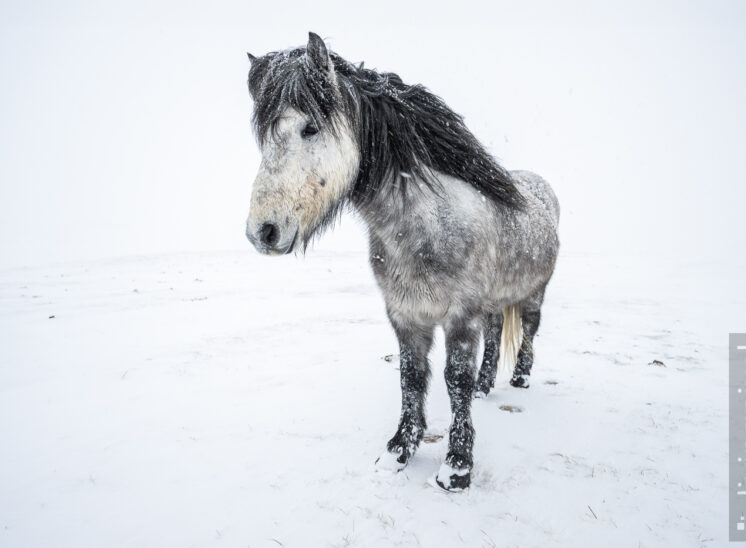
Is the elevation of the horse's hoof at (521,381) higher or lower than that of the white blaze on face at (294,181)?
lower

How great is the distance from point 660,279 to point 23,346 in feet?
52.9

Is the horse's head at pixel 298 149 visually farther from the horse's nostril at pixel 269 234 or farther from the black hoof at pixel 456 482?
the black hoof at pixel 456 482

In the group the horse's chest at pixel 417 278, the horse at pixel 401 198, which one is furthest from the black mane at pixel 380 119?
the horse's chest at pixel 417 278

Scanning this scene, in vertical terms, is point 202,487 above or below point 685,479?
below

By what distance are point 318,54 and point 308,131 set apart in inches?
19.4

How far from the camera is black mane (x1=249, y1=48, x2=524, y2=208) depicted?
2.27 meters

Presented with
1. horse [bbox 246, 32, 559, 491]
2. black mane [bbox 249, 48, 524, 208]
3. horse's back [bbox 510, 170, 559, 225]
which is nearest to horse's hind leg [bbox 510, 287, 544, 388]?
horse's back [bbox 510, 170, 559, 225]

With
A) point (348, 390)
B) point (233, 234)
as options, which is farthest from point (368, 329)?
point (233, 234)

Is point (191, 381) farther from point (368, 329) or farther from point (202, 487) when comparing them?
point (368, 329)

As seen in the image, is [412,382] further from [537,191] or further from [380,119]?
[537,191]

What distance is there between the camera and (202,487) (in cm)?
254

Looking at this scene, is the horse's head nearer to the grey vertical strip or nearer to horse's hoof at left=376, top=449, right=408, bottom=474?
horse's hoof at left=376, top=449, right=408, bottom=474

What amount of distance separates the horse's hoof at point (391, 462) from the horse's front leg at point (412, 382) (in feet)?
0.14

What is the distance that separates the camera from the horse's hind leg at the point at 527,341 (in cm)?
433
